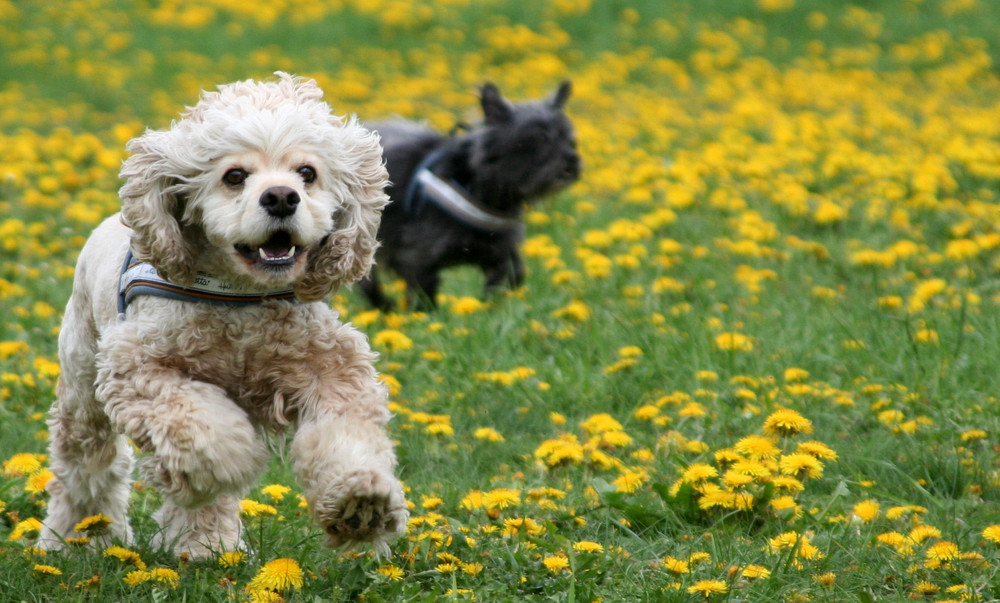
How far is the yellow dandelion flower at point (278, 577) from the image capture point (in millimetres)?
2949

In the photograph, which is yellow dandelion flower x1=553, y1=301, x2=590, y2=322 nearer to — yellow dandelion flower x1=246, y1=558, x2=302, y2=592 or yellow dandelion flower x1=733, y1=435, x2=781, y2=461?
yellow dandelion flower x1=733, y1=435, x2=781, y2=461

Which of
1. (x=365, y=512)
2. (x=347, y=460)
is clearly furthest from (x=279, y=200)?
(x=365, y=512)

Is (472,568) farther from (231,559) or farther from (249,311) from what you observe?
(249,311)

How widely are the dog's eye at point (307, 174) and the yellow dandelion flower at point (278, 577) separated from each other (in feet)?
3.27

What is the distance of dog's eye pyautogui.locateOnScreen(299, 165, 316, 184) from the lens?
3.10 m

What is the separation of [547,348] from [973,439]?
1.99 m

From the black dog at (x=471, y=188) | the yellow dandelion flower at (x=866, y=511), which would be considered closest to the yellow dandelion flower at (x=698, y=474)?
the yellow dandelion flower at (x=866, y=511)

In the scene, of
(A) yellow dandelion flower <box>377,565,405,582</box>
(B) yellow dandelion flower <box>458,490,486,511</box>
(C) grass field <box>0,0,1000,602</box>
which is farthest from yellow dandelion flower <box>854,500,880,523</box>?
(A) yellow dandelion flower <box>377,565,405,582</box>

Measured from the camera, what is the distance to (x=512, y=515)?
3654 millimetres

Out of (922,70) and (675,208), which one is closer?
(675,208)

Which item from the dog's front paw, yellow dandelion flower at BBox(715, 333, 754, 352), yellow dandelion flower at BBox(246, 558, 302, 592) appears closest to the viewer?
the dog's front paw

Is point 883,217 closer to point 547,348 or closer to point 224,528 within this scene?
point 547,348

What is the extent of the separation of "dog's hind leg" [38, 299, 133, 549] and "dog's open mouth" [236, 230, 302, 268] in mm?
771

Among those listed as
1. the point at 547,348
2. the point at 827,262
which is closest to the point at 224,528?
the point at 547,348
